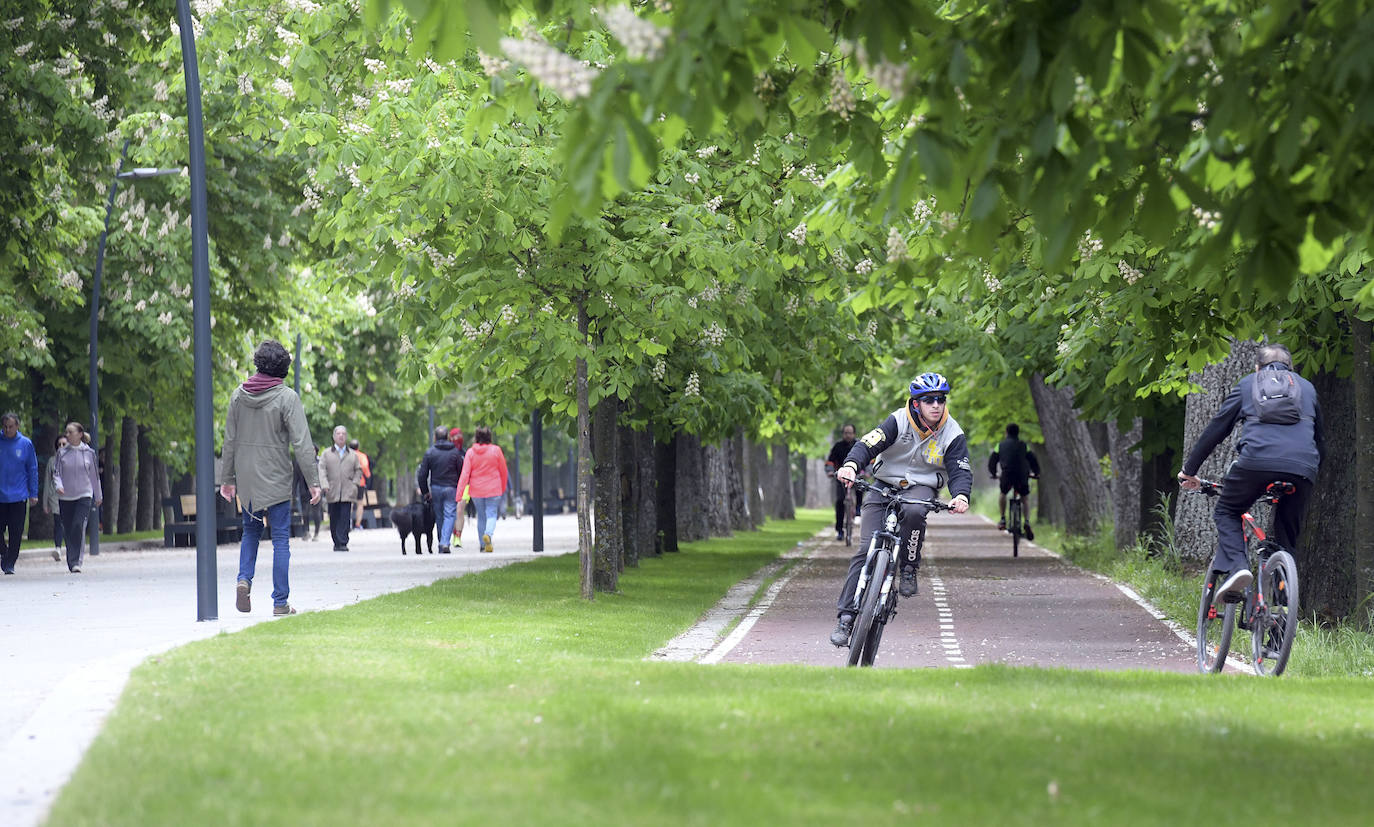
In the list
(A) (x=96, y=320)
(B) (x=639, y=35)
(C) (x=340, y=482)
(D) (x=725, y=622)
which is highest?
(A) (x=96, y=320)

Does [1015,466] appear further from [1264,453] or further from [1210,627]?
[1264,453]

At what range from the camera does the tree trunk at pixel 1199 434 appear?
17719mm

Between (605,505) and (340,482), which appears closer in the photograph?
(605,505)

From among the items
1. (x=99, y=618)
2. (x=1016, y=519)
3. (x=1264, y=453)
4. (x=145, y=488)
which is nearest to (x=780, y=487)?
(x=145, y=488)

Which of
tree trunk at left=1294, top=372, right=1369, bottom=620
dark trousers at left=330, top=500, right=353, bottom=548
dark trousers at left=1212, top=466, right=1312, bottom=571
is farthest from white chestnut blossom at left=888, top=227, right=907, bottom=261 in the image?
dark trousers at left=330, top=500, right=353, bottom=548

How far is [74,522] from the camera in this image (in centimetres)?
2362

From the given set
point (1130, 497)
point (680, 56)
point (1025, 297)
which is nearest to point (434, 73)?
point (1025, 297)

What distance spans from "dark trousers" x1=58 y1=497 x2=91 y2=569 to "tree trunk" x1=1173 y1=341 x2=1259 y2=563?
12657mm

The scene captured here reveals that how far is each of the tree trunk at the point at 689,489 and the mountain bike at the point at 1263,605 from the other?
76.4 feet

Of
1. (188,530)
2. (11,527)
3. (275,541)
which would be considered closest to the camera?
(275,541)

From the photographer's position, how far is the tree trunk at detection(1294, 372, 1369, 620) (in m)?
15.6

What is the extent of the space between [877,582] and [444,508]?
19999 millimetres

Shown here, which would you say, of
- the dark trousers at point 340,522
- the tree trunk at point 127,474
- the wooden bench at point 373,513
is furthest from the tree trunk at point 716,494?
the tree trunk at point 127,474

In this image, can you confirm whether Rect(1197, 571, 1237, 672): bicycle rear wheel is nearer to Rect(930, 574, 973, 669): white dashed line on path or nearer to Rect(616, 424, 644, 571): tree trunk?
Rect(930, 574, 973, 669): white dashed line on path
